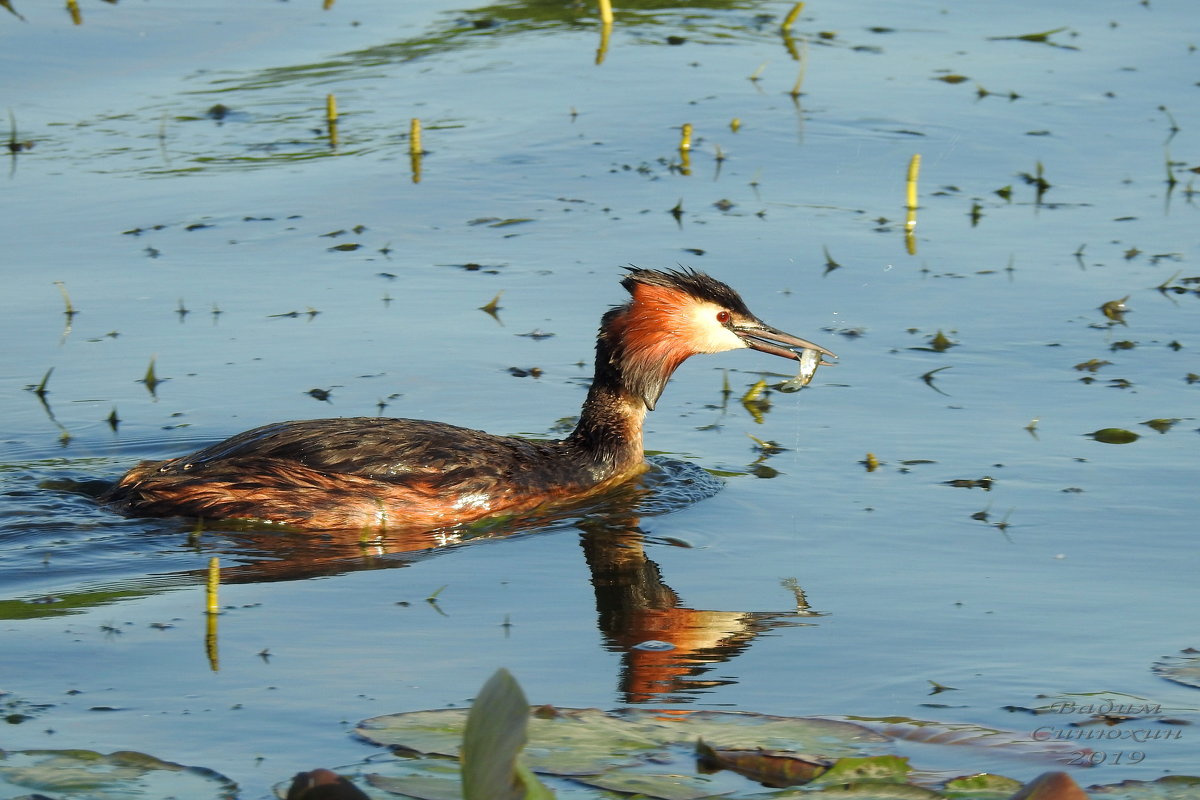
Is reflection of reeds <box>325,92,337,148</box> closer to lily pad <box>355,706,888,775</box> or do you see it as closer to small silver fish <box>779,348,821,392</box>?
small silver fish <box>779,348,821,392</box>

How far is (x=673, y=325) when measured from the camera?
9148 millimetres

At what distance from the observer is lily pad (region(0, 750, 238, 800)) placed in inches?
189

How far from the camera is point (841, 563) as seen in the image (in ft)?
24.6

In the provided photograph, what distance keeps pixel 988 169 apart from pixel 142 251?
619 centimetres

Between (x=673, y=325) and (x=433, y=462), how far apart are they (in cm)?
147

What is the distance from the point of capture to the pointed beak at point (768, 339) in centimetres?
909

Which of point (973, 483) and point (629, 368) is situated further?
point (629, 368)

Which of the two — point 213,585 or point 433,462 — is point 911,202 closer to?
point 433,462

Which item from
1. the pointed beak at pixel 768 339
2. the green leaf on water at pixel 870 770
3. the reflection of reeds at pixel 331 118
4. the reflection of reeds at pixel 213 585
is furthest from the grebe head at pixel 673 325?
the reflection of reeds at pixel 331 118

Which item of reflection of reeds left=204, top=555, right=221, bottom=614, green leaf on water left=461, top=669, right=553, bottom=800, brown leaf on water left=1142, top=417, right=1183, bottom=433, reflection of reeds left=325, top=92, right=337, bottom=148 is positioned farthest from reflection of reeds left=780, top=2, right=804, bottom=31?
green leaf on water left=461, top=669, right=553, bottom=800

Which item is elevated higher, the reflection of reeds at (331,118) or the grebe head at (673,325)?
the reflection of reeds at (331,118)

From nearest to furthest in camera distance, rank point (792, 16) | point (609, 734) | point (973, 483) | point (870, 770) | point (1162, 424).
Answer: point (870, 770) < point (609, 734) < point (973, 483) < point (1162, 424) < point (792, 16)

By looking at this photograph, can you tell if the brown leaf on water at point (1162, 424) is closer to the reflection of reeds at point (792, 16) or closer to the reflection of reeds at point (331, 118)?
the reflection of reeds at point (331, 118)

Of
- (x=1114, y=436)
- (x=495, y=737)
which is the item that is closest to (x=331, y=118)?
(x=1114, y=436)
